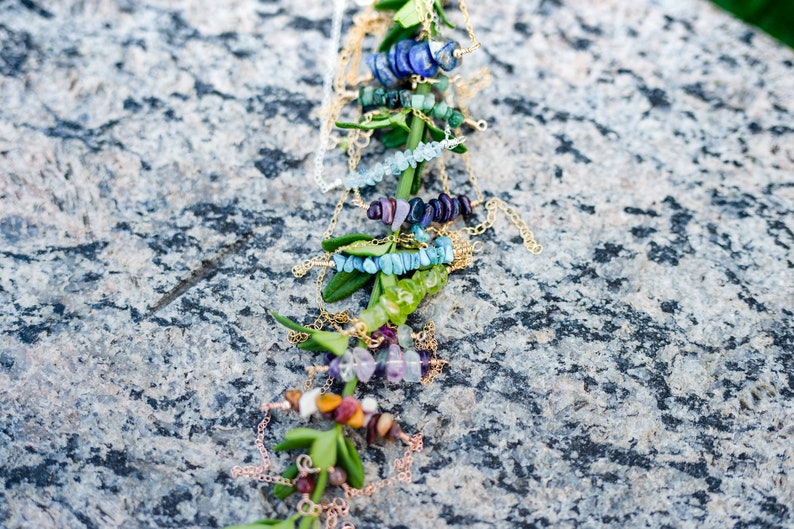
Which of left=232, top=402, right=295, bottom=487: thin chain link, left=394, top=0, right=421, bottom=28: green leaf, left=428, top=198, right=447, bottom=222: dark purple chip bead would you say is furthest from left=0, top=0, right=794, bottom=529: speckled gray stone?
left=394, top=0, right=421, bottom=28: green leaf

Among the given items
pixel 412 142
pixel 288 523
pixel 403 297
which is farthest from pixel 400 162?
pixel 288 523

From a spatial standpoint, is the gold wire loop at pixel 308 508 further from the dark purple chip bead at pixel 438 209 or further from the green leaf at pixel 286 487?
the dark purple chip bead at pixel 438 209

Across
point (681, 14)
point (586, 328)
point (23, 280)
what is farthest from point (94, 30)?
point (681, 14)

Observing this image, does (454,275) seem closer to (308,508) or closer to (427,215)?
(427,215)

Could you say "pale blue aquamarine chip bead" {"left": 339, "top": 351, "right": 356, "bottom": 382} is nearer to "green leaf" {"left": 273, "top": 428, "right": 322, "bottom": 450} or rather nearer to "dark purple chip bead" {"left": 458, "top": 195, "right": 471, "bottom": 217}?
"green leaf" {"left": 273, "top": 428, "right": 322, "bottom": 450}

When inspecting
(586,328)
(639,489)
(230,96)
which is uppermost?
(230,96)

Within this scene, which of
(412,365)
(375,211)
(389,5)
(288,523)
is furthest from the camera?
(389,5)

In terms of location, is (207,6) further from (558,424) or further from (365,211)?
(558,424)
